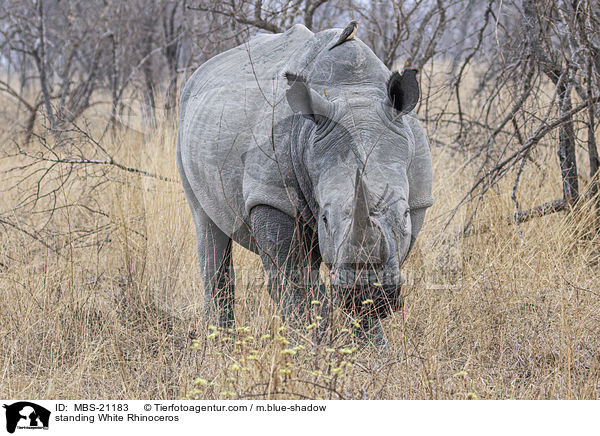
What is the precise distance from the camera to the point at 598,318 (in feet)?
11.4

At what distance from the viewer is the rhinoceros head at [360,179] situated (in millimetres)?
2453

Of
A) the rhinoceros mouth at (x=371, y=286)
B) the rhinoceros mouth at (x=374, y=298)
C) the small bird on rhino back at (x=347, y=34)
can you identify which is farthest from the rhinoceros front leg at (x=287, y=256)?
the small bird on rhino back at (x=347, y=34)

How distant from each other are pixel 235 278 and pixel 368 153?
7.34ft

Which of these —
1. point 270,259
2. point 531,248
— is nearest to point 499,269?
point 531,248

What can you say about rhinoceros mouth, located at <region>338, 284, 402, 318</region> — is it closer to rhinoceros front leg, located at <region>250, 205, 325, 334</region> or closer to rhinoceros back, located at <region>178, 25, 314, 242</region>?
rhinoceros front leg, located at <region>250, 205, 325, 334</region>

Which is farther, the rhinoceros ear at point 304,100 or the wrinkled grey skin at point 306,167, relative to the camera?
the rhinoceros ear at point 304,100

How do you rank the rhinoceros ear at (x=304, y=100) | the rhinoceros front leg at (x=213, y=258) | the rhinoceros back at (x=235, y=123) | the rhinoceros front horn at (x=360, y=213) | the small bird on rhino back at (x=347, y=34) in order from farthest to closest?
the rhinoceros front leg at (x=213, y=258) → the rhinoceros back at (x=235, y=123) → the small bird on rhino back at (x=347, y=34) → the rhinoceros ear at (x=304, y=100) → the rhinoceros front horn at (x=360, y=213)

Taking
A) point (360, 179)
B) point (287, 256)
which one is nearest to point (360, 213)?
point (360, 179)

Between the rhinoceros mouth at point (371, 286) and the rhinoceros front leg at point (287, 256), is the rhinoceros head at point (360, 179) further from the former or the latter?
the rhinoceros front leg at point (287, 256)

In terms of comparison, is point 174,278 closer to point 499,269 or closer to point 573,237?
point 499,269

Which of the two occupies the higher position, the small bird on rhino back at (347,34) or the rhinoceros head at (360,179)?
the small bird on rhino back at (347,34)
